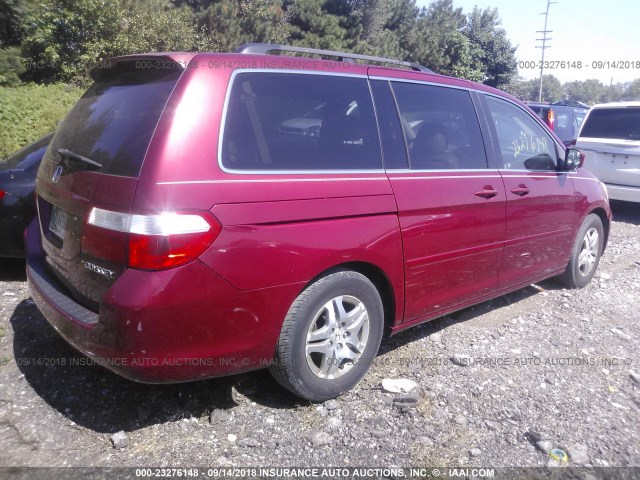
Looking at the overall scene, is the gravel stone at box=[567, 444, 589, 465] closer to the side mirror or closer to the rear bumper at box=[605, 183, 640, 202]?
the side mirror

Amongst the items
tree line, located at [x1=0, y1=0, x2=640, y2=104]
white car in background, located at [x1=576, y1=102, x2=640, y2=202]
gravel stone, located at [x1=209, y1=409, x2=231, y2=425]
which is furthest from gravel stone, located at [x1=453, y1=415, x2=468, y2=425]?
white car in background, located at [x1=576, y1=102, x2=640, y2=202]

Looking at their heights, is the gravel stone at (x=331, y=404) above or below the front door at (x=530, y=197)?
below

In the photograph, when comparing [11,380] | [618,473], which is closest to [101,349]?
[11,380]

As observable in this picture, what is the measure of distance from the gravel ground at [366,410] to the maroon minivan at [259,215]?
0.32m

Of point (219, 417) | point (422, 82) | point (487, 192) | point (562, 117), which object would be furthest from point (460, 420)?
point (562, 117)

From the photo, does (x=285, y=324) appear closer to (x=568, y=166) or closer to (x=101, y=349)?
(x=101, y=349)

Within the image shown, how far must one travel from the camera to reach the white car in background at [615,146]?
8148 mm

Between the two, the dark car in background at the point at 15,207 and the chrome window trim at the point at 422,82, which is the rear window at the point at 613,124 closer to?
the chrome window trim at the point at 422,82

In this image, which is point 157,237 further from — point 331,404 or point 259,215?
point 331,404

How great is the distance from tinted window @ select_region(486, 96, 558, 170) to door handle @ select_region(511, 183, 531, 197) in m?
0.17

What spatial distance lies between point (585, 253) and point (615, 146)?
4.13 m

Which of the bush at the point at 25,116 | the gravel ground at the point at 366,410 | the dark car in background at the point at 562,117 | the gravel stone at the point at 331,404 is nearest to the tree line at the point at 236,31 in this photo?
the bush at the point at 25,116

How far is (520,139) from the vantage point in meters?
4.31

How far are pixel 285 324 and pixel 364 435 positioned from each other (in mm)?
742
